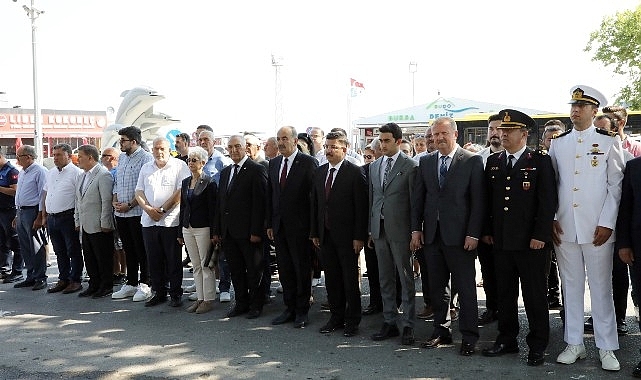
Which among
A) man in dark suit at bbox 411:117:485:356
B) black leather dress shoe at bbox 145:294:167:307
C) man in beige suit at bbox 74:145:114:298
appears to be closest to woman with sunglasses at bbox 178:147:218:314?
black leather dress shoe at bbox 145:294:167:307

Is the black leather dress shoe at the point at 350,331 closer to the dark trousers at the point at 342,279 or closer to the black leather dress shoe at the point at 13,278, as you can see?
the dark trousers at the point at 342,279

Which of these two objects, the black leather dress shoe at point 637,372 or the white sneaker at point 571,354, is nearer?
the black leather dress shoe at point 637,372

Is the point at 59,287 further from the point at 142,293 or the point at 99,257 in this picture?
the point at 142,293

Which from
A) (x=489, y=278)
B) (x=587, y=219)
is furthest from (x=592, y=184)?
(x=489, y=278)

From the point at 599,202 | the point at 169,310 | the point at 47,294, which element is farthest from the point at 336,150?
the point at 47,294

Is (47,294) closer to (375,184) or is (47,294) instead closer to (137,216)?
(137,216)

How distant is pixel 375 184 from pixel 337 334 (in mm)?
1553

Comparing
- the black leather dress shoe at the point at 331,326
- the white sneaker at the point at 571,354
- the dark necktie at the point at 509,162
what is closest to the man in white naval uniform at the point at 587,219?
the white sneaker at the point at 571,354

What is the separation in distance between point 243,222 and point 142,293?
2.03m

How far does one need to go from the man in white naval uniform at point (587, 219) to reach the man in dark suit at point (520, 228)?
16 cm

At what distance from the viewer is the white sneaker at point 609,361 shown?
4.43 metres

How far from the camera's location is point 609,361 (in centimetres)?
446

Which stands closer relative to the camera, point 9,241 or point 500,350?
point 500,350

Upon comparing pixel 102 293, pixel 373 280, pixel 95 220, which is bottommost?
pixel 102 293
